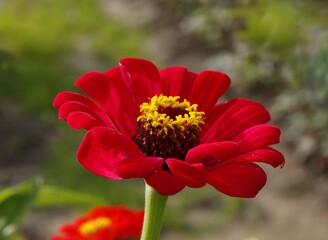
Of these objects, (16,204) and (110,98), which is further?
(16,204)

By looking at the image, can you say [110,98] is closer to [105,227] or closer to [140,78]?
[140,78]

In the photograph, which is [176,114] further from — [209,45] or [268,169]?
[209,45]

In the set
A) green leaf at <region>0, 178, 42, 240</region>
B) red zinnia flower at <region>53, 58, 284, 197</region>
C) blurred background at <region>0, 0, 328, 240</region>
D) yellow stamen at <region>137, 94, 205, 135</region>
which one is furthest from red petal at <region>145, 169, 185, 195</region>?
blurred background at <region>0, 0, 328, 240</region>

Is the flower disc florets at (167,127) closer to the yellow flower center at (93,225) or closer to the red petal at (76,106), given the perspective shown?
the red petal at (76,106)

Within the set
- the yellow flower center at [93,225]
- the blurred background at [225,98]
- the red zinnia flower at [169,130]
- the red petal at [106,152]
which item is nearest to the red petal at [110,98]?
the red zinnia flower at [169,130]

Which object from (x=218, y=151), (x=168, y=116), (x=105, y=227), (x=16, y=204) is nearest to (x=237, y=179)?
(x=218, y=151)
